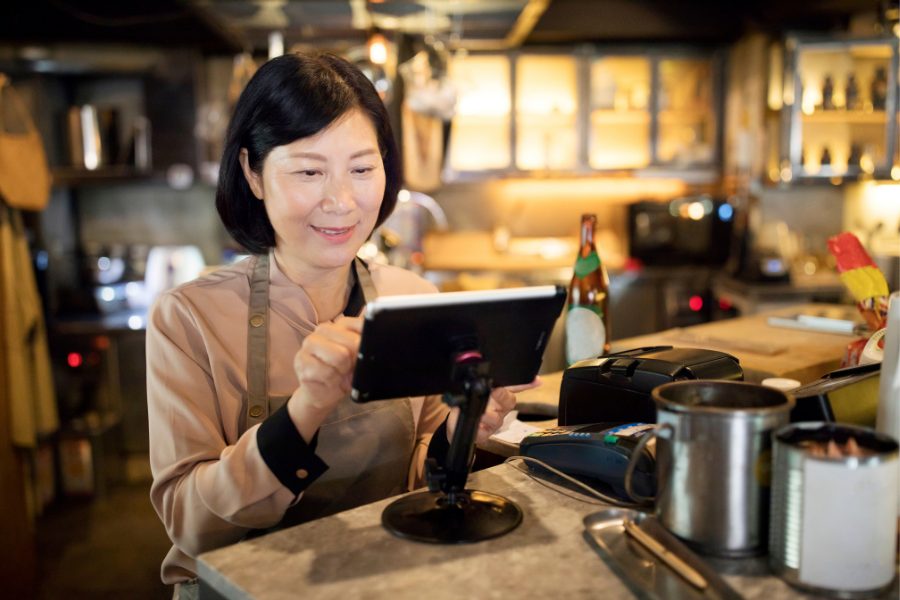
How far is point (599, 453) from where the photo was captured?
1219 mm

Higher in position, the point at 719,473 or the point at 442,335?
the point at 442,335

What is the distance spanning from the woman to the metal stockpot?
1.30 ft

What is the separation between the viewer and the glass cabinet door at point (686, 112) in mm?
5324

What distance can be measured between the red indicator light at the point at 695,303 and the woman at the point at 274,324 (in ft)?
12.3

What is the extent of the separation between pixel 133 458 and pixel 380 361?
391 centimetres

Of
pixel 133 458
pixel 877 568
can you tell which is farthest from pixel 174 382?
pixel 133 458

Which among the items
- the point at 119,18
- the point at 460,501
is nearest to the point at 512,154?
the point at 119,18

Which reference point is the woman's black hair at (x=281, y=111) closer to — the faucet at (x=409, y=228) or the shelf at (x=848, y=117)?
the faucet at (x=409, y=228)

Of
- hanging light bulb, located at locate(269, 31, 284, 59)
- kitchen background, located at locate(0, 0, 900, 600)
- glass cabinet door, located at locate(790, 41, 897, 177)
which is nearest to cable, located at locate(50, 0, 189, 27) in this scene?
kitchen background, located at locate(0, 0, 900, 600)

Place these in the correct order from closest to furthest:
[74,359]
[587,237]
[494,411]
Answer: [494,411]
[587,237]
[74,359]

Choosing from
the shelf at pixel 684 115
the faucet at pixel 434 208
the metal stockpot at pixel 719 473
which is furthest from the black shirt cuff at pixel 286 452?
the shelf at pixel 684 115

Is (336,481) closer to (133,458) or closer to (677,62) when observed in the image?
(133,458)

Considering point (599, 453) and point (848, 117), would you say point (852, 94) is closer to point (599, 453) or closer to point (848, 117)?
point (848, 117)

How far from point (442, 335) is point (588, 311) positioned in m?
0.94
